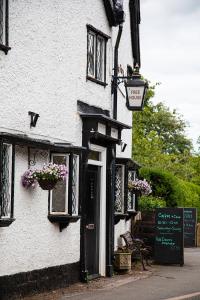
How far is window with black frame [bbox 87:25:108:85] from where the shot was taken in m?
15.0

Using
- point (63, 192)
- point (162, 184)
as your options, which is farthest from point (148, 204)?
point (63, 192)

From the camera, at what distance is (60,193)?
13.3 m

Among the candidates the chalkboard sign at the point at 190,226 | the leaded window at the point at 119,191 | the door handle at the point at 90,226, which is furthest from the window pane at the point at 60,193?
the chalkboard sign at the point at 190,226

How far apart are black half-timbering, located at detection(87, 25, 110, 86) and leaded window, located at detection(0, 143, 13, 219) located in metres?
3.98

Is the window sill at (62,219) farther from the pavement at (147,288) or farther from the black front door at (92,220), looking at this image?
the black front door at (92,220)

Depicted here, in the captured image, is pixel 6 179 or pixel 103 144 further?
pixel 103 144

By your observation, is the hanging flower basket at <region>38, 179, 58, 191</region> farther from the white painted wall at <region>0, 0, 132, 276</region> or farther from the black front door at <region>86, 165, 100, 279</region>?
the black front door at <region>86, 165, 100, 279</region>

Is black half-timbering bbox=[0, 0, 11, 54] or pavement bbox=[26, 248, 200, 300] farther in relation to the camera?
pavement bbox=[26, 248, 200, 300]

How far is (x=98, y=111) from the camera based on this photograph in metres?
15.2

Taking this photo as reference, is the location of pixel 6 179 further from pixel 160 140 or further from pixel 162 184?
pixel 160 140

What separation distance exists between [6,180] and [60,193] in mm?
2204

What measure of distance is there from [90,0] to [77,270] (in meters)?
5.48

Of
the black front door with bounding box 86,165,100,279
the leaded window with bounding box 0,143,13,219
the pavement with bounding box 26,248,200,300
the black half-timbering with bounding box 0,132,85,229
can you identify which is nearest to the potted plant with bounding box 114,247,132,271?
the pavement with bounding box 26,248,200,300

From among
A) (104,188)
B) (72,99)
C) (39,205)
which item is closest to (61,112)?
(72,99)
